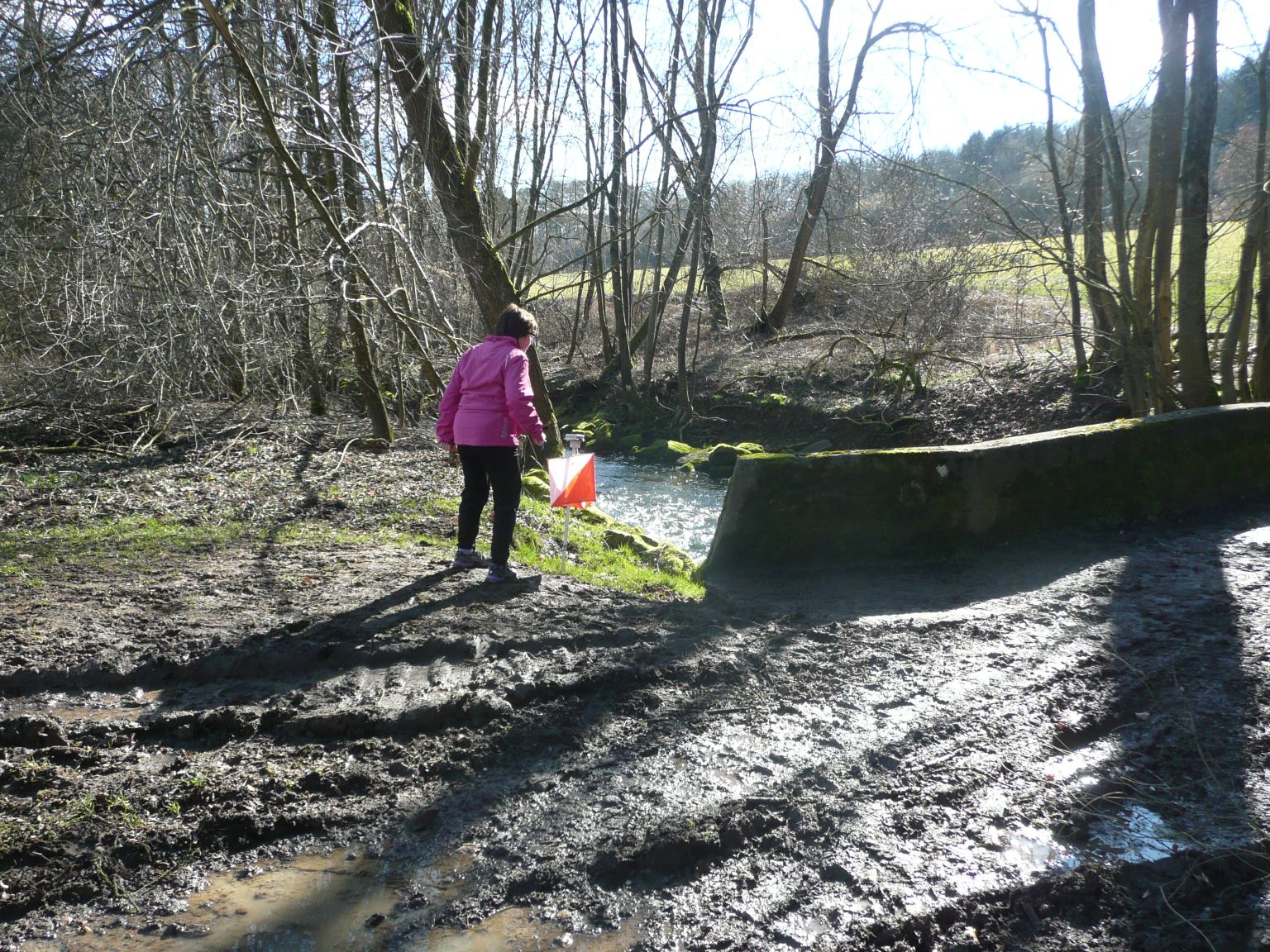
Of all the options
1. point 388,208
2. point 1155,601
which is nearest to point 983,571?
point 1155,601

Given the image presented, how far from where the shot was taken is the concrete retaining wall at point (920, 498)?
6.85 meters

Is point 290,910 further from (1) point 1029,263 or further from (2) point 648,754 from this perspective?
(1) point 1029,263

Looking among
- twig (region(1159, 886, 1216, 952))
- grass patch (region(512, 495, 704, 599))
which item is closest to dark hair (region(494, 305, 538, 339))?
grass patch (region(512, 495, 704, 599))

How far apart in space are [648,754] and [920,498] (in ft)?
12.7

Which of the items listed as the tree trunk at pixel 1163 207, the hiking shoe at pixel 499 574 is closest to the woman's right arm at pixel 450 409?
the hiking shoe at pixel 499 574

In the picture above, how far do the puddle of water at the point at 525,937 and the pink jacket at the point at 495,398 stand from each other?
3.53 meters

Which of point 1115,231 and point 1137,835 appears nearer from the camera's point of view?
point 1137,835

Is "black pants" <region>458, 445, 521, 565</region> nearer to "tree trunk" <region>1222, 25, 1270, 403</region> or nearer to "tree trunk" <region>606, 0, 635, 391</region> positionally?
"tree trunk" <region>606, 0, 635, 391</region>

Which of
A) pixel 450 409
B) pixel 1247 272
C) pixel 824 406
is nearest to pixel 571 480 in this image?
pixel 450 409

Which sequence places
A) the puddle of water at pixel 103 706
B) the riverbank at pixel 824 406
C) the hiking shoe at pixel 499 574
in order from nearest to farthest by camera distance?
1. the puddle of water at pixel 103 706
2. the hiking shoe at pixel 499 574
3. the riverbank at pixel 824 406

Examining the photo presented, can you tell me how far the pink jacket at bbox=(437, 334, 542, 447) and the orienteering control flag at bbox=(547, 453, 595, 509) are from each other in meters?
0.97

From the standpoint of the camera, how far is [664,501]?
1509 cm

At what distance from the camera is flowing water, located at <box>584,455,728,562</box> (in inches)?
499

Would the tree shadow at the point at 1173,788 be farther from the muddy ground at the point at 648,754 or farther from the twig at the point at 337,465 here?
the twig at the point at 337,465
